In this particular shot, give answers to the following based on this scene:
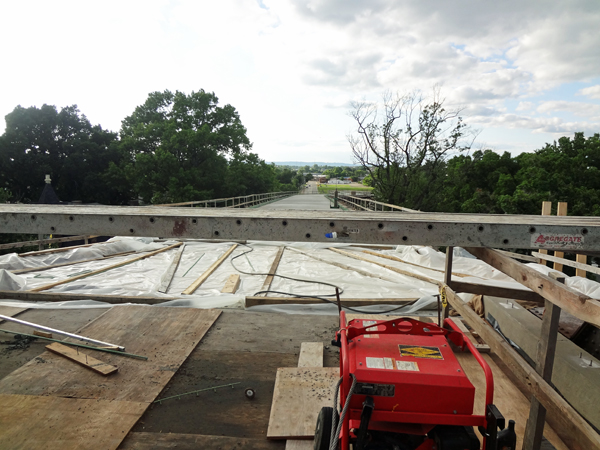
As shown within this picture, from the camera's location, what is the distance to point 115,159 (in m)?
38.6

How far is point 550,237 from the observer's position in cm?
307

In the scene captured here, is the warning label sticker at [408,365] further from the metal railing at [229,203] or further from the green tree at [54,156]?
the green tree at [54,156]

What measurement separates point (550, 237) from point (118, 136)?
152ft

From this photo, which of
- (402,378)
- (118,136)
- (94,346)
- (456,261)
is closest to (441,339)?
(402,378)

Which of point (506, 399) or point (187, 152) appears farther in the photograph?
point (187, 152)

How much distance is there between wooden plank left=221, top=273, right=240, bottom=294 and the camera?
22.9 ft

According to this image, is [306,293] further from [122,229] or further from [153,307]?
[122,229]

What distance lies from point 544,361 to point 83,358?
4504 millimetres

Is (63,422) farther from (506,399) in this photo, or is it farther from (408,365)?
(506,399)

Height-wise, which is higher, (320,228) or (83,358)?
(320,228)

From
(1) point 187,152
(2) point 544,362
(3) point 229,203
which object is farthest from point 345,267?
(1) point 187,152

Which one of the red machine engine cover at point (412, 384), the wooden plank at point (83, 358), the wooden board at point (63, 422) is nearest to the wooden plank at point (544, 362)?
the red machine engine cover at point (412, 384)

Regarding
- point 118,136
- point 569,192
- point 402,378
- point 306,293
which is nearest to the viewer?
point 402,378

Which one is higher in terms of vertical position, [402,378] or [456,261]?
[402,378]
